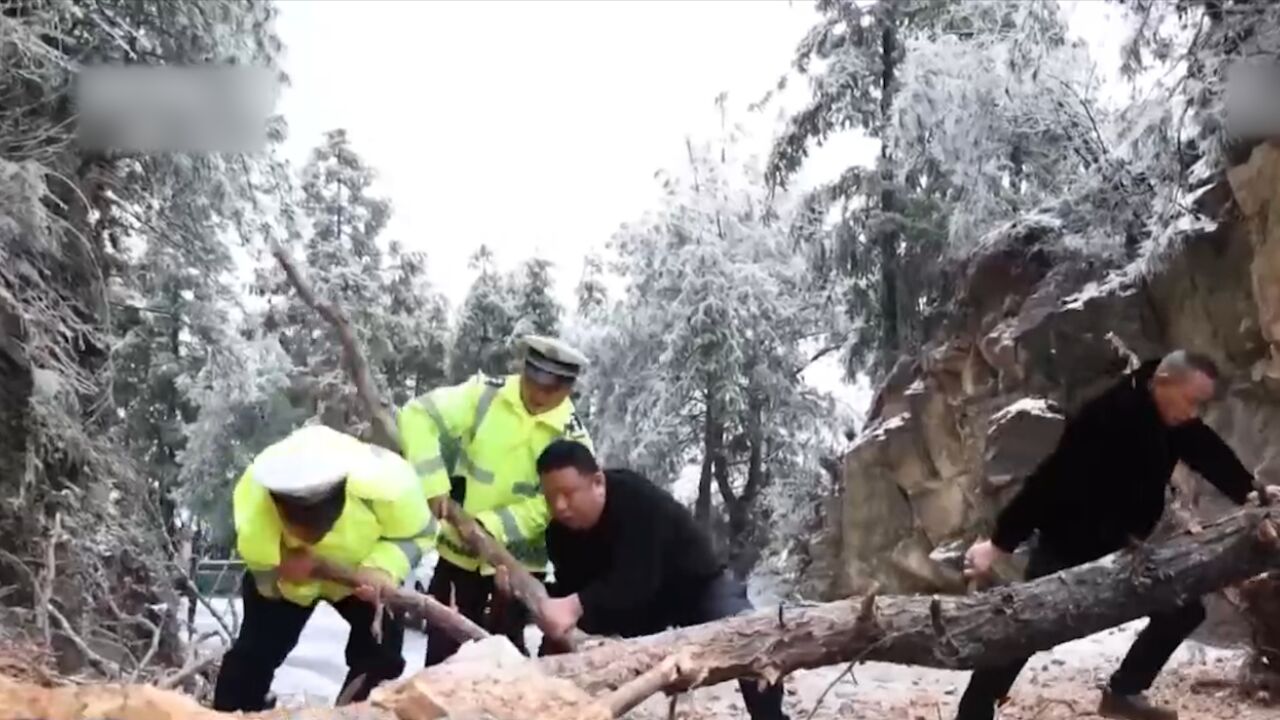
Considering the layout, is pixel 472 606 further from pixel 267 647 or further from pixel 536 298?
pixel 536 298

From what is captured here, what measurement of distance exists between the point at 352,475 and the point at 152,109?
330cm

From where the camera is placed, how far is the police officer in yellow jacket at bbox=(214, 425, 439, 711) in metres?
2.46

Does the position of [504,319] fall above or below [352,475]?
above

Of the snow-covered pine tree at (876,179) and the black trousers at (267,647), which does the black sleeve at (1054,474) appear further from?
the snow-covered pine tree at (876,179)

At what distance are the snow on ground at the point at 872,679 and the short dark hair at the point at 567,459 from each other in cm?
133

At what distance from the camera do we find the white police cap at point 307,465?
2.41 metres

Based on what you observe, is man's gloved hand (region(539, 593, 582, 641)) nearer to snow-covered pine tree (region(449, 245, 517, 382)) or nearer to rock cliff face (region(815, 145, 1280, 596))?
rock cliff face (region(815, 145, 1280, 596))

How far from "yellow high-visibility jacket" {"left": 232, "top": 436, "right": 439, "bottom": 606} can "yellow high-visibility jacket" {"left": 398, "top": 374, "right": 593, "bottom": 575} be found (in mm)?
449

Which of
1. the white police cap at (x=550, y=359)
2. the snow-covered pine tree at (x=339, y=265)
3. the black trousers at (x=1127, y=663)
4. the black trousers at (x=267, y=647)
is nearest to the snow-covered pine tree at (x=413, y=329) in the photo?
the snow-covered pine tree at (x=339, y=265)

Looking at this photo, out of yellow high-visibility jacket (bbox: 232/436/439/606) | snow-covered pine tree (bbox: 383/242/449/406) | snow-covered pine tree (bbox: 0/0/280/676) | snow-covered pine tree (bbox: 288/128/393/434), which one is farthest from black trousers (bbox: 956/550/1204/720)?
snow-covered pine tree (bbox: 383/242/449/406)

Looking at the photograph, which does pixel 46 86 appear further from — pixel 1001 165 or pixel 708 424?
pixel 1001 165

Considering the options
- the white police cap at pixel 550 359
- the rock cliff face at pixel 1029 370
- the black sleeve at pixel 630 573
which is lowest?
the black sleeve at pixel 630 573

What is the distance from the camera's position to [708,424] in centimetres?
742

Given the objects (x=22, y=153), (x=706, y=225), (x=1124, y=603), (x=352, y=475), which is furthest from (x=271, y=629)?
(x=706, y=225)
